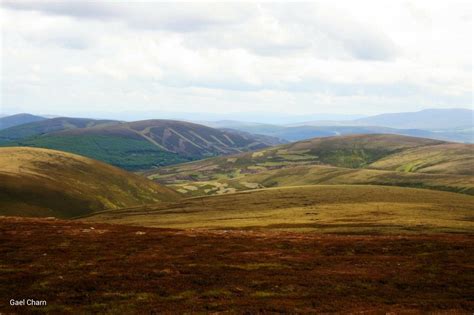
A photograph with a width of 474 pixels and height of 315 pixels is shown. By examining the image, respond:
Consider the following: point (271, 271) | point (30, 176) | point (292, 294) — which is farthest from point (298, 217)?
point (30, 176)

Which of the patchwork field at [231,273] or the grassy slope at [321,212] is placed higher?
the patchwork field at [231,273]

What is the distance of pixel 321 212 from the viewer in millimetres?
131375

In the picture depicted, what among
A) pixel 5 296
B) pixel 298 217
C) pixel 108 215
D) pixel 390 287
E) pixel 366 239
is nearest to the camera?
pixel 5 296

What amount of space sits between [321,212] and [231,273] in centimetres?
9236

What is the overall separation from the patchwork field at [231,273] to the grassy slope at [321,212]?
31.9 metres

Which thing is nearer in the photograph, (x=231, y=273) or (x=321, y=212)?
(x=231, y=273)

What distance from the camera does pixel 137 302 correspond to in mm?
32812

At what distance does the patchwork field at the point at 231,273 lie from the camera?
32625mm

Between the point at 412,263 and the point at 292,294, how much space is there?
65.4 feet

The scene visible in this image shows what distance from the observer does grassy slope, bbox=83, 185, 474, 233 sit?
9681 cm

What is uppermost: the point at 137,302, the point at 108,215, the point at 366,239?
the point at 137,302

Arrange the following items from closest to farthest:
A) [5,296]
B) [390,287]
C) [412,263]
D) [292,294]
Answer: [5,296] → [292,294] → [390,287] → [412,263]

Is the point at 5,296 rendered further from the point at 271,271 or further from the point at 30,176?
the point at 30,176

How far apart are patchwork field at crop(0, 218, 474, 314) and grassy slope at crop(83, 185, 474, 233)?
105 ft
